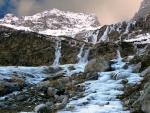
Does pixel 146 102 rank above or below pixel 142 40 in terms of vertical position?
below

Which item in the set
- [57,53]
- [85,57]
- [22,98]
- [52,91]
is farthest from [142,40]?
[22,98]

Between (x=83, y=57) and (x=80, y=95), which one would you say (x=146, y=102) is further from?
(x=83, y=57)

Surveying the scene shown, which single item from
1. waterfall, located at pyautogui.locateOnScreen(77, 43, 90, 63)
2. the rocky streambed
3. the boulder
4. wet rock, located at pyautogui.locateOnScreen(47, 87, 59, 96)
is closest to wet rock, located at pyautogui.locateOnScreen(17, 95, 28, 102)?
the rocky streambed

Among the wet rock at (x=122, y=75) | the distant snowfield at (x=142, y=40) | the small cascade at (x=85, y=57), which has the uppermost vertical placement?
the distant snowfield at (x=142, y=40)

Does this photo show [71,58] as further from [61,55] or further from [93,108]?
[93,108]

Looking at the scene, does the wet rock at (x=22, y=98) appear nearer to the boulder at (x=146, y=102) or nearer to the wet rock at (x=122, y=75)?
the wet rock at (x=122, y=75)

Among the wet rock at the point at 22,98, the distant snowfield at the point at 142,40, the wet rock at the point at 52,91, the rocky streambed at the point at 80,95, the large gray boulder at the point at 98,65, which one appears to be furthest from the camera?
the distant snowfield at the point at 142,40

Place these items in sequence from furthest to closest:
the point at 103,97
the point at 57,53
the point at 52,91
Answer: the point at 57,53 → the point at 52,91 → the point at 103,97

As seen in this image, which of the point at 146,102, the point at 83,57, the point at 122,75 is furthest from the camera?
the point at 83,57

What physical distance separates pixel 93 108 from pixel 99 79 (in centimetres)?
704

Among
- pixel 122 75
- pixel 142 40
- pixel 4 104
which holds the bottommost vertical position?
pixel 4 104

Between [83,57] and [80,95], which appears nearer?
[80,95]

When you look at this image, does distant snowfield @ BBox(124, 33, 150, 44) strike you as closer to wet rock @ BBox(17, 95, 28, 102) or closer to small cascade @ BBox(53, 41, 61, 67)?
small cascade @ BBox(53, 41, 61, 67)

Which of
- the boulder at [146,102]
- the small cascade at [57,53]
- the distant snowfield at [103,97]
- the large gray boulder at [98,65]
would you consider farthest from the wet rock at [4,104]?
the small cascade at [57,53]
